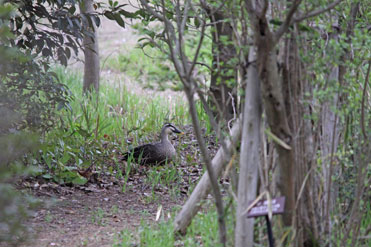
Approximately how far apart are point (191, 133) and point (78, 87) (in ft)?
8.80

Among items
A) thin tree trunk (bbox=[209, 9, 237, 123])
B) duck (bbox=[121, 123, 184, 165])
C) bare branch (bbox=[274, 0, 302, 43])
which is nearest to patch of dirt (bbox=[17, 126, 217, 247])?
duck (bbox=[121, 123, 184, 165])

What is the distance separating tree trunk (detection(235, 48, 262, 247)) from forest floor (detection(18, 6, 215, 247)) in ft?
4.37

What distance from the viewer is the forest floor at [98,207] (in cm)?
447

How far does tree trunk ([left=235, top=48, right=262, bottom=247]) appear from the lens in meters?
3.13

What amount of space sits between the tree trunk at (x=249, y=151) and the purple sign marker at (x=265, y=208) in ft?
0.36

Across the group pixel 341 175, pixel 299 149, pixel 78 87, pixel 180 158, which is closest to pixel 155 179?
pixel 180 158

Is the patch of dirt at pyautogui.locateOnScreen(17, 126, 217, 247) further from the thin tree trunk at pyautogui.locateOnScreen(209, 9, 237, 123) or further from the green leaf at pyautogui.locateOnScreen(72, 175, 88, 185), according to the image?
the thin tree trunk at pyautogui.locateOnScreen(209, 9, 237, 123)

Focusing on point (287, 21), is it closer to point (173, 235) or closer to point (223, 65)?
point (223, 65)

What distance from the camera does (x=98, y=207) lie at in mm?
5281

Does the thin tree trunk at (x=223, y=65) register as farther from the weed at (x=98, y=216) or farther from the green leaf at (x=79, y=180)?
the green leaf at (x=79, y=180)

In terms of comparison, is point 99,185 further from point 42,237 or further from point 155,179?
point 42,237

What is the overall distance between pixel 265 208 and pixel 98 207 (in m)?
2.65

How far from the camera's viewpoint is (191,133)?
25.4 ft

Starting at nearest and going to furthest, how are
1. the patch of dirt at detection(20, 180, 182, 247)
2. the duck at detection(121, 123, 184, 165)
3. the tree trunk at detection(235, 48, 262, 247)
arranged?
Result: the tree trunk at detection(235, 48, 262, 247), the patch of dirt at detection(20, 180, 182, 247), the duck at detection(121, 123, 184, 165)
